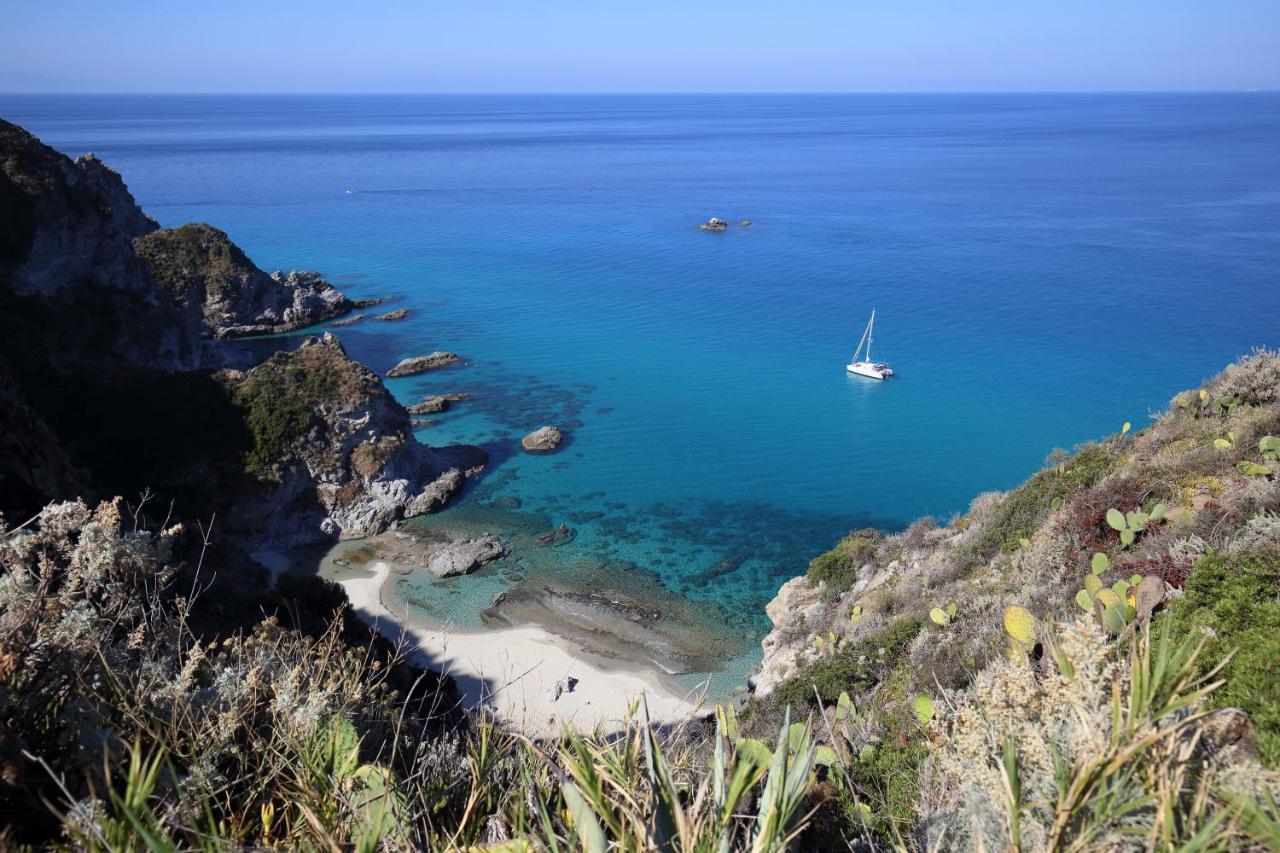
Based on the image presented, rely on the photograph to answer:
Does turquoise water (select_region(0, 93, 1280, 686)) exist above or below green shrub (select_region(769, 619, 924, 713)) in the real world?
below

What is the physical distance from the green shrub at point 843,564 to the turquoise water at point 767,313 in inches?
144

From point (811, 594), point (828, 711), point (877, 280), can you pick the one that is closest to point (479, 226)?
point (877, 280)

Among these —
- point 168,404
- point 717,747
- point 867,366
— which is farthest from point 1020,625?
point 867,366

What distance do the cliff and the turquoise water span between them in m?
4.10

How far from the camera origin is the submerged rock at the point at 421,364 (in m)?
38.1

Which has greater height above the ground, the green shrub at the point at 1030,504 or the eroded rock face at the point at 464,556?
the green shrub at the point at 1030,504

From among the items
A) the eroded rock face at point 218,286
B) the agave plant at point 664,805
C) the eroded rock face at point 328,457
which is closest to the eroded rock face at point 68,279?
the eroded rock face at point 328,457

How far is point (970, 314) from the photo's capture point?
4734 centimetres

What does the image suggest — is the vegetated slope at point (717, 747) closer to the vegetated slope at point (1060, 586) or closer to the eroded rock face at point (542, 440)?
the vegetated slope at point (1060, 586)

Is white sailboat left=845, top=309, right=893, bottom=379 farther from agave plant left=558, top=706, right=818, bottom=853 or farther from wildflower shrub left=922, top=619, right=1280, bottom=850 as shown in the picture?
agave plant left=558, top=706, right=818, bottom=853

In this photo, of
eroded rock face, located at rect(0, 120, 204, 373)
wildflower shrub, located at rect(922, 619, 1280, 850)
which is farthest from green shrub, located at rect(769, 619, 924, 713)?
eroded rock face, located at rect(0, 120, 204, 373)

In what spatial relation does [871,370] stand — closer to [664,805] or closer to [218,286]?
[218,286]

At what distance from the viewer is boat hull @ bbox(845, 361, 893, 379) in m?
38.2

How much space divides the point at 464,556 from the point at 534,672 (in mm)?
5772
